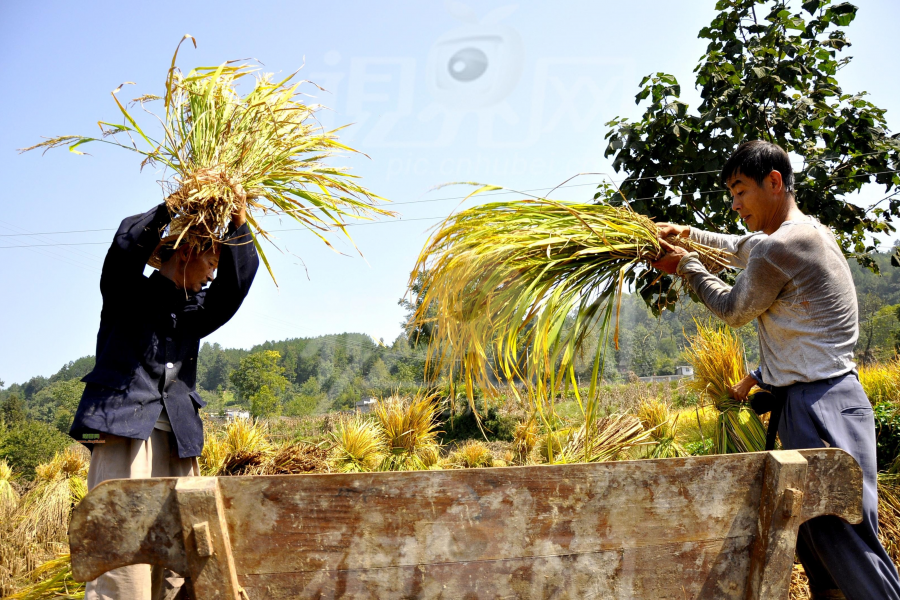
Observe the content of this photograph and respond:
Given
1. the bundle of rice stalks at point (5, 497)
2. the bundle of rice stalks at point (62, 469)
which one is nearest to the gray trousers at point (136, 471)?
the bundle of rice stalks at point (5, 497)

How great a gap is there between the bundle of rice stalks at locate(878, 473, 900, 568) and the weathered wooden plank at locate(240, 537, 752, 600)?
297cm

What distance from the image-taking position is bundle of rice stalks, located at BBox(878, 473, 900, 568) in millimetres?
3640

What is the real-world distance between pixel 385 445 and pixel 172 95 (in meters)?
4.39

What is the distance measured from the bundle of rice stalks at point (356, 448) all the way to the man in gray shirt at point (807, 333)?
173 inches

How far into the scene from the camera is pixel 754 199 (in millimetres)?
1902

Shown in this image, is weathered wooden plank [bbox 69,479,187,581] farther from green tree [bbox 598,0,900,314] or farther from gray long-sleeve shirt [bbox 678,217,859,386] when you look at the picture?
green tree [bbox 598,0,900,314]

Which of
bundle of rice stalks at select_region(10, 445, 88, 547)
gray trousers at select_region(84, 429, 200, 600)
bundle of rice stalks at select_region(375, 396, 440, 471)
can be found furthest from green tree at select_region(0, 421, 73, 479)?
gray trousers at select_region(84, 429, 200, 600)

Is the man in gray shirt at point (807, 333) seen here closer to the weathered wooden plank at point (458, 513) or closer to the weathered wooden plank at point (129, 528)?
the weathered wooden plank at point (458, 513)

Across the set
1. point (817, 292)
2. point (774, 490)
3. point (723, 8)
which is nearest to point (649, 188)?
point (723, 8)

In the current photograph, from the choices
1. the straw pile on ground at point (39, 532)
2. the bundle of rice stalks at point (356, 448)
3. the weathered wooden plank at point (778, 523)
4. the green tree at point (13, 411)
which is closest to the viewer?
the weathered wooden plank at point (778, 523)

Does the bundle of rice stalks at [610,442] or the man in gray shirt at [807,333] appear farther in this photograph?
the bundle of rice stalks at [610,442]

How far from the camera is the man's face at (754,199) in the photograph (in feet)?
6.17

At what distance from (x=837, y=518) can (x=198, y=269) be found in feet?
7.24

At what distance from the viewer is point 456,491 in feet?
3.67
